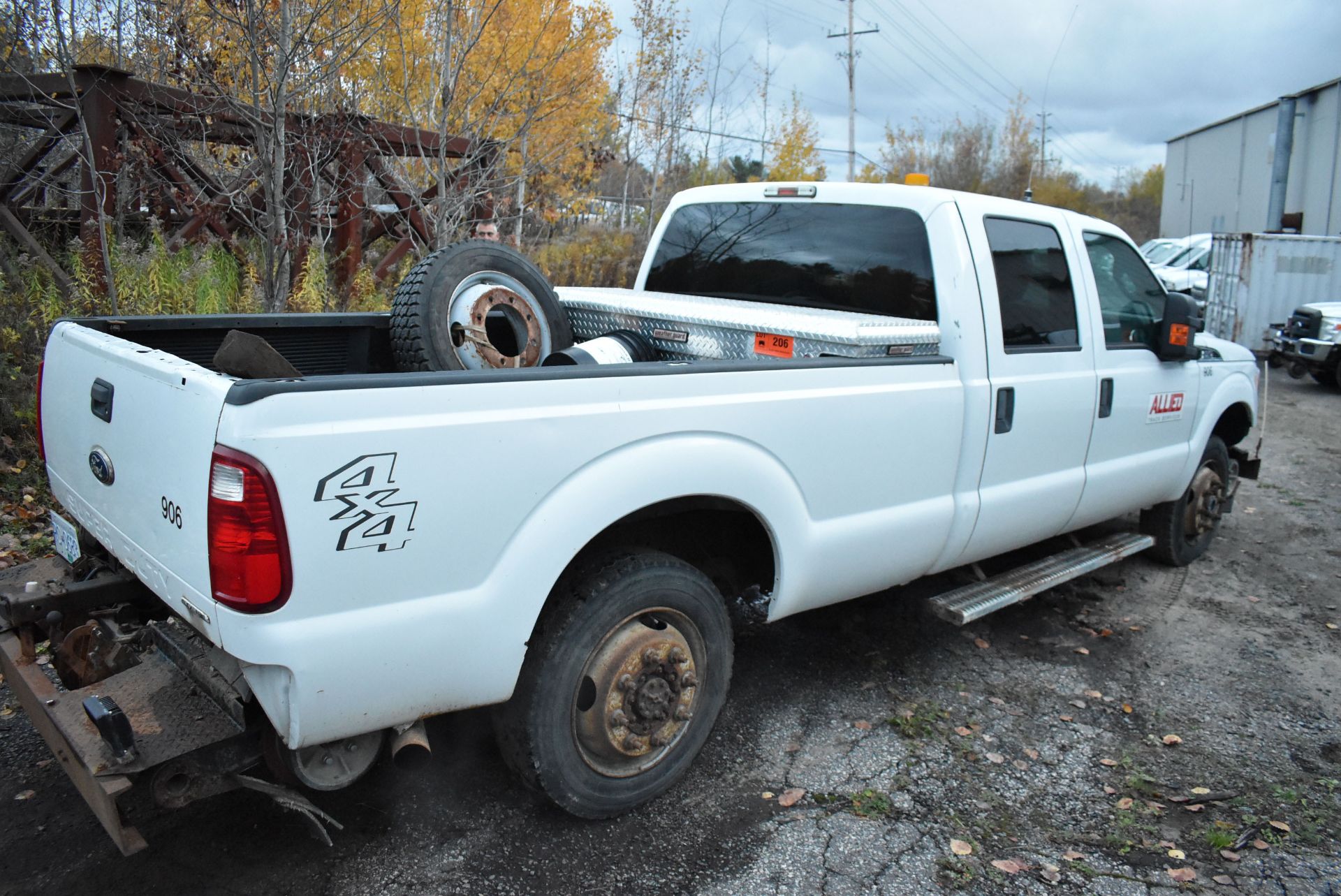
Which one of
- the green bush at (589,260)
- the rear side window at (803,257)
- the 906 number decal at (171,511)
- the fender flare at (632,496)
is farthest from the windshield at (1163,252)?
the 906 number decal at (171,511)

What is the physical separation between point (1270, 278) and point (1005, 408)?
1494 centimetres

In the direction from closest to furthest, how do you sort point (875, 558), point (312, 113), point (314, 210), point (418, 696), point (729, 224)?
point (418, 696) → point (875, 558) → point (729, 224) → point (312, 113) → point (314, 210)

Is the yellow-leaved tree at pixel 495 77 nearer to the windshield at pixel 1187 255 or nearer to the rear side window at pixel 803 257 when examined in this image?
the rear side window at pixel 803 257

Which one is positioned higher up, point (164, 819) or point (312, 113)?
point (312, 113)

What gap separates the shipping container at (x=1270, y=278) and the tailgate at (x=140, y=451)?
1711 centimetres

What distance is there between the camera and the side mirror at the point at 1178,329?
4758 millimetres

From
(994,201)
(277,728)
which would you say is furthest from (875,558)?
(277,728)

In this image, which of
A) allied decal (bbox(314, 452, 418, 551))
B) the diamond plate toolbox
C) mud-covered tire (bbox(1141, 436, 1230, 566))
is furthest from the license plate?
mud-covered tire (bbox(1141, 436, 1230, 566))

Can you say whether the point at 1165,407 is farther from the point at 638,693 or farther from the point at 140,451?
the point at 140,451

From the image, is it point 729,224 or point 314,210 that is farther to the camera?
point 314,210

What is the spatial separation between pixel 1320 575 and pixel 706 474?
4.98 meters

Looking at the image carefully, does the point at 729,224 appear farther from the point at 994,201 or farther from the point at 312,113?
the point at 312,113

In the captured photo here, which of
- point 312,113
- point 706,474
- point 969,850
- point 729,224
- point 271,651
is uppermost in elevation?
point 312,113

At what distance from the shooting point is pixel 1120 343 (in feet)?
15.6
